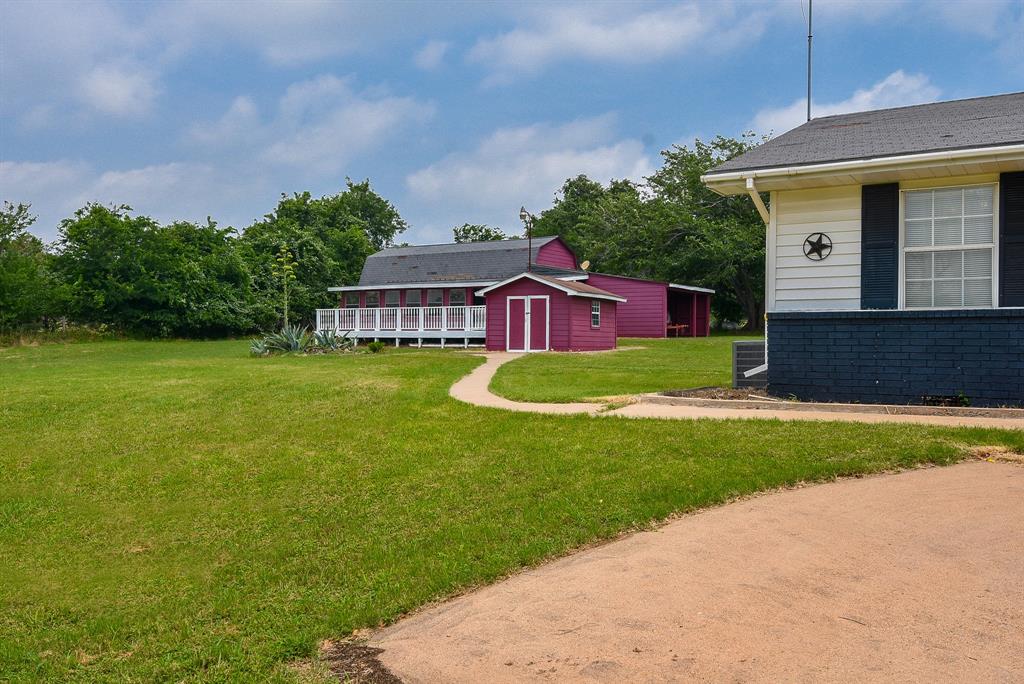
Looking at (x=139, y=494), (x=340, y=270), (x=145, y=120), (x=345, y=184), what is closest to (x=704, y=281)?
(x=340, y=270)

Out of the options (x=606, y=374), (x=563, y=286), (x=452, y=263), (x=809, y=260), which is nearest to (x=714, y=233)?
(x=452, y=263)

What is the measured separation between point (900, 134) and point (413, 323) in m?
21.3

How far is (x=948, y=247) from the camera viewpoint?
9.10 metres

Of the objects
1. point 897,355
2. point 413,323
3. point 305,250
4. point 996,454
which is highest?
point 305,250

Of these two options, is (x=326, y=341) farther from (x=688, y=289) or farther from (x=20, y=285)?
(x=688, y=289)

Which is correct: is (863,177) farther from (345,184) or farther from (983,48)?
(345,184)

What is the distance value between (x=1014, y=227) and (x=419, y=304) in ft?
85.4

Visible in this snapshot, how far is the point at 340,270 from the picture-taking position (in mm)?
42562

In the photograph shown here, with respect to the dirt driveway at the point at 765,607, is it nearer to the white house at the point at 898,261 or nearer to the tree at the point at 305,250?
the white house at the point at 898,261

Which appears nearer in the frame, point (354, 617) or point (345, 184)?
point (354, 617)

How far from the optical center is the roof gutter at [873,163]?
8.35m

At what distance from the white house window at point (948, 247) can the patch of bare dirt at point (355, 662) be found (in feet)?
26.6

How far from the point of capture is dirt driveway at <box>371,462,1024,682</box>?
10.1ft

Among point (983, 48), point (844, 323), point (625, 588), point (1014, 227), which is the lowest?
point (625, 588)
